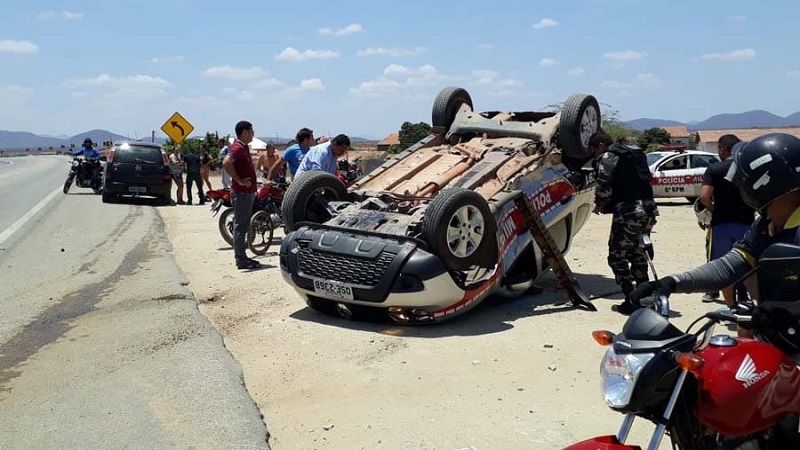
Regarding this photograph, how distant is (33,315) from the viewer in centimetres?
761

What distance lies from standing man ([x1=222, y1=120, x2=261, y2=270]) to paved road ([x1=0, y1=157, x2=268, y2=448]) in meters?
0.92

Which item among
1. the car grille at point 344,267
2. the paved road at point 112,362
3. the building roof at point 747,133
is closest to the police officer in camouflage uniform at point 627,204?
the car grille at point 344,267

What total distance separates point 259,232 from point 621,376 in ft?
31.2

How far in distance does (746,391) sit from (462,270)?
4225 mm

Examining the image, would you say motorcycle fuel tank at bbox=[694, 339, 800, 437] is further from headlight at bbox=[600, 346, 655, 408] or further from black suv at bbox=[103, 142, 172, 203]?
black suv at bbox=[103, 142, 172, 203]

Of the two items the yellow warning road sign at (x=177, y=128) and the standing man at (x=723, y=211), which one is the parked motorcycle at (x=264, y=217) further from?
the yellow warning road sign at (x=177, y=128)

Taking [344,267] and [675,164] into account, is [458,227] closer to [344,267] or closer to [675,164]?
[344,267]

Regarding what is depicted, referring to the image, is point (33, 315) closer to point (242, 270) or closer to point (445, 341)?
point (242, 270)

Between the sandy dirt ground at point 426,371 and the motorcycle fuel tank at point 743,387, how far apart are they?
1675 mm

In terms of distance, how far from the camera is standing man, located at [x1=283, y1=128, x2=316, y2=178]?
12.5m

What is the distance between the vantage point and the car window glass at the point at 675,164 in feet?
67.7

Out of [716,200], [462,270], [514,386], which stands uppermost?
[716,200]

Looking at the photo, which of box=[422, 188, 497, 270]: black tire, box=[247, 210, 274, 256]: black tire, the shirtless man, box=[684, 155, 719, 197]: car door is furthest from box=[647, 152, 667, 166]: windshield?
box=[422, 188, 497, 270]: black tire

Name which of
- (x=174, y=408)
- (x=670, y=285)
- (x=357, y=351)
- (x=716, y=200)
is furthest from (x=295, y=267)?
(x=670, y=285)
